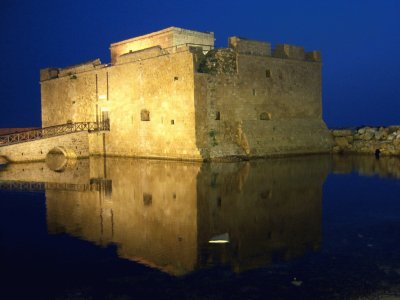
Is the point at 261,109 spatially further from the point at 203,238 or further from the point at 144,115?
the point at 203,238

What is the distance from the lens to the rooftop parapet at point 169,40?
2152cm

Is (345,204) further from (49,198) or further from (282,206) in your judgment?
(49,198)

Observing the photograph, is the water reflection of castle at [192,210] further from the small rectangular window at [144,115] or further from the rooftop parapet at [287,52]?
the rooftop parapet at [287,52]

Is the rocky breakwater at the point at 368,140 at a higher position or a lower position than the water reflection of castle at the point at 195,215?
higher

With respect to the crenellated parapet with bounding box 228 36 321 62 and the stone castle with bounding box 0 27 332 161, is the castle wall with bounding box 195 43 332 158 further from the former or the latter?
the crenellated parapet with bounding box 228 36 321 62

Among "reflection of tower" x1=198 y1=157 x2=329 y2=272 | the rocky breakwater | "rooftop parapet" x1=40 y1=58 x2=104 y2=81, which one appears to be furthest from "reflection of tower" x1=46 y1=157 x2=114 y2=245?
the rocky breakwater

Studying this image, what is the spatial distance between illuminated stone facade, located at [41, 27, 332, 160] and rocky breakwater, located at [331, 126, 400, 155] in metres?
0.62

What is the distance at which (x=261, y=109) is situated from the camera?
778 inches

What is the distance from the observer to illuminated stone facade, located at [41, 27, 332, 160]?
17938 mm

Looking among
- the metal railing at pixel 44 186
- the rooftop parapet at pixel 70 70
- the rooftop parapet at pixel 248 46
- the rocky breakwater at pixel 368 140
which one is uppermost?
the rooftop parapet at pixel 70 70

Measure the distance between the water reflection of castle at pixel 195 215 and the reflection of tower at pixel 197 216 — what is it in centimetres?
1

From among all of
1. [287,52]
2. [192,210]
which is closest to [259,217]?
[192,210]

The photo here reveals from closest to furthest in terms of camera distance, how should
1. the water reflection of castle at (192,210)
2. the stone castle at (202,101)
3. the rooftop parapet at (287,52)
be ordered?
the water reflection of castle at (192,210)
the stone castle at (202,101)
the rooftop parapet at (287,52)

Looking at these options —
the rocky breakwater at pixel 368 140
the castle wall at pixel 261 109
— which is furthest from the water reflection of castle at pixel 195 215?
the rocky breakwater at pixel 368 140
